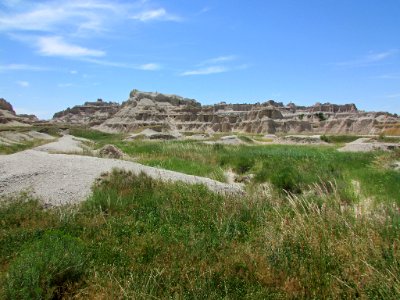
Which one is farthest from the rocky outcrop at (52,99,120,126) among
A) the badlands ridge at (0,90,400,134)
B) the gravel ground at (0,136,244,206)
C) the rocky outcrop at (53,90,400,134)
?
the gravel ground at (0,136,244,206)

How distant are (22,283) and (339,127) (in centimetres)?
10701

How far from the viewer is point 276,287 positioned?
15.2 feet

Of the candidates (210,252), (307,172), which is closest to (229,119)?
(307,172)

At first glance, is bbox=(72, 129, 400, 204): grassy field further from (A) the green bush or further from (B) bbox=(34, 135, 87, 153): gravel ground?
(B) bbox=(34, 135, 87, 153): gravel ground

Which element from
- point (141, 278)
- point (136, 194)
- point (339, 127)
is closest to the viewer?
point (141, 278)

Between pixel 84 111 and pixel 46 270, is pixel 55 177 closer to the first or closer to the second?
pixel 46 270

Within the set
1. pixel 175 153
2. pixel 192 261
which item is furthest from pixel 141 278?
pixel 175 153

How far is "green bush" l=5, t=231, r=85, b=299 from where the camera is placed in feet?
14.5

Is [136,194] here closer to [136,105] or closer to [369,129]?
[369,129]

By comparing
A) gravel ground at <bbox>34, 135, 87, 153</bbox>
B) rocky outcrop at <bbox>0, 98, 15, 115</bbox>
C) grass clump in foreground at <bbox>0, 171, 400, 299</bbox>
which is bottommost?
gravel ground at <bbox>34, 135, 87, 153</bbox>

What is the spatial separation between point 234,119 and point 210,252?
116 meters

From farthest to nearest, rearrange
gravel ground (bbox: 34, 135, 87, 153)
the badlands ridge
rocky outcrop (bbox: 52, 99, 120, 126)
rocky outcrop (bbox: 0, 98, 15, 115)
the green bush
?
1. rocky outcrop (bbox: 52, 99, 120, 126)
2. rocky outcrop (bbox: 0, 98, 15, 115)
3. the badlands ridge
4. gravel ground (bbox: 34, 135, 87, 153)
5. the green bush

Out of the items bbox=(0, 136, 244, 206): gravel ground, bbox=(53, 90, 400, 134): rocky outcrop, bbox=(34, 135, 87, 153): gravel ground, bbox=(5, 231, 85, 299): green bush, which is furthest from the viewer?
A: bbox=(53, 90, 400, 134): rocky outcrop

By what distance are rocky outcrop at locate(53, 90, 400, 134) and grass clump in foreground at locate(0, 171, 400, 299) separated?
288ft
